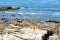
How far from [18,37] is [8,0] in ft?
116

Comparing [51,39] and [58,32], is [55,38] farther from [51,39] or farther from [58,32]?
[58,32]

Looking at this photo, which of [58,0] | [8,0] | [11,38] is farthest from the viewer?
[8,0]

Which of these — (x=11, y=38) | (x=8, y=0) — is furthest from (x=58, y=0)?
(x=11, y=38)

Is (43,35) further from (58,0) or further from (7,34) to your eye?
(58,0)

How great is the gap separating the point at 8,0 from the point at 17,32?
34.5m

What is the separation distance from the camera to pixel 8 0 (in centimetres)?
4372

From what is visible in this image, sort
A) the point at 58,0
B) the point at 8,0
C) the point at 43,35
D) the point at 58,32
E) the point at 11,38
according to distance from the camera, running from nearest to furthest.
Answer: the point at 11,38, the point at 43,35, the point at 58,32, the point at 58,0, the point at 8,0

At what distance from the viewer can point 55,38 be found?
9.41 m

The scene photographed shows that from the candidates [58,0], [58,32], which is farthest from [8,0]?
[58,32]

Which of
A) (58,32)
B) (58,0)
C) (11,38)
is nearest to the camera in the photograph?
(11,38)

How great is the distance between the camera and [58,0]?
125 ft

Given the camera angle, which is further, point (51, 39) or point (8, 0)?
point (8, 0)

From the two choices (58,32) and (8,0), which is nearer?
(58,32)

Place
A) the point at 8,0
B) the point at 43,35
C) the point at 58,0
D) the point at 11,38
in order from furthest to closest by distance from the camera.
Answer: the point at 8,0 → the point at 58,0 → the point at 43,35 → the point at 11,38
